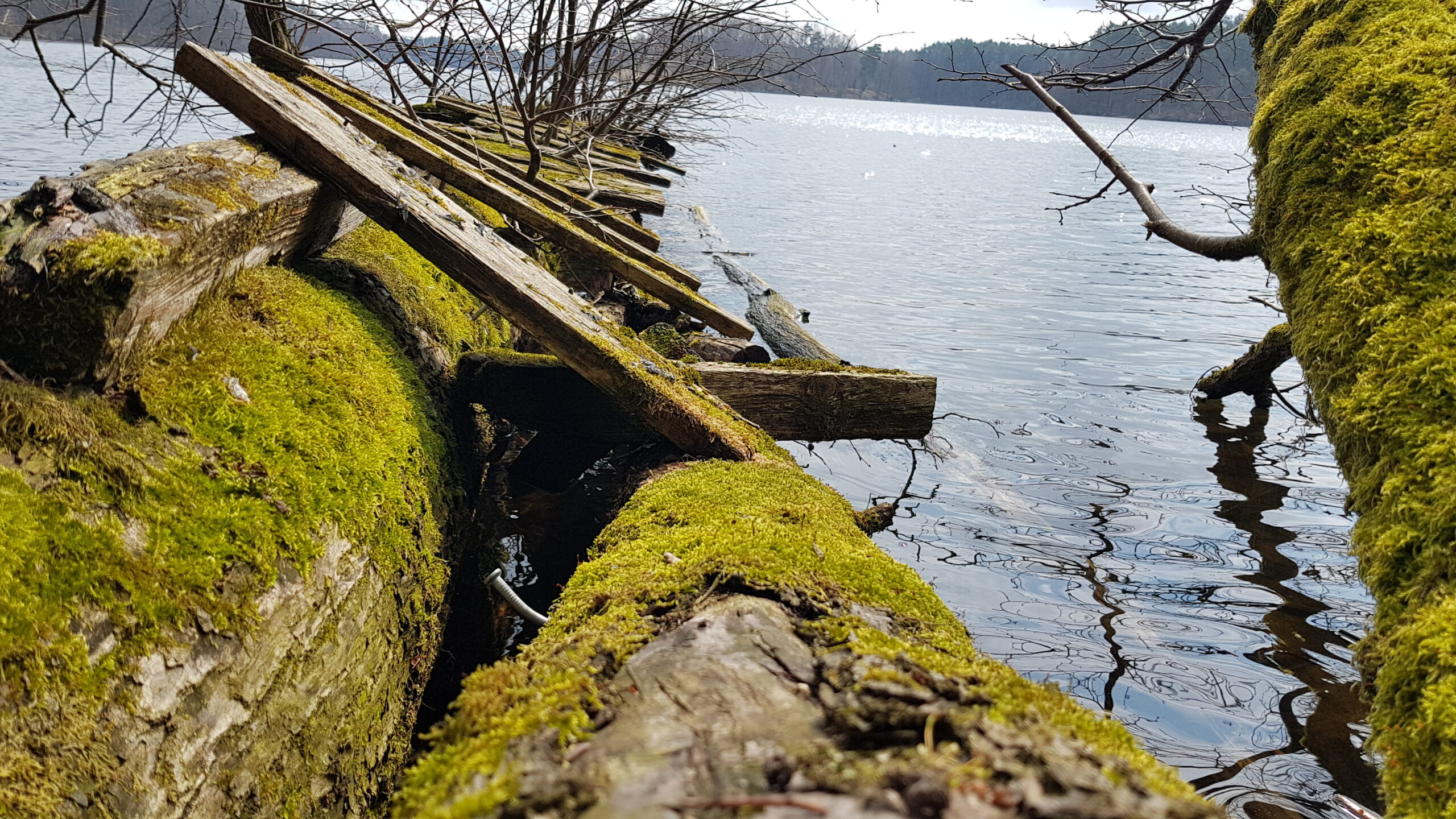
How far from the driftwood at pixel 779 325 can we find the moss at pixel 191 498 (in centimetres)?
574

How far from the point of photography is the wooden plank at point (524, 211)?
5.39 metres

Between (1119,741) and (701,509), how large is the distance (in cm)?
189

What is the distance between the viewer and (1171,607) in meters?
6.00

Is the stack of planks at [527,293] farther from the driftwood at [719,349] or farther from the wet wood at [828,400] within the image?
the driftwood at [719,349]

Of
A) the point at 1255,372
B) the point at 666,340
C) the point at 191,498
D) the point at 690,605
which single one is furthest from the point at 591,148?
the point at 690,605

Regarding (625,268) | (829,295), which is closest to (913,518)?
(625,268)

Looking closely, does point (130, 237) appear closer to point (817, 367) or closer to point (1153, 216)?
point (817, 367)

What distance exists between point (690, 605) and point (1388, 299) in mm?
2125

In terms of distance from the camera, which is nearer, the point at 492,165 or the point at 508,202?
the point at 508,202

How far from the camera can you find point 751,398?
4824mm

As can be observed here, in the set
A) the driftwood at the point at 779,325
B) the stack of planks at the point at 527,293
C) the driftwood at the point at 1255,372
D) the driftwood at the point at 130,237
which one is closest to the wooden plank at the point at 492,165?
the stack of planks at the point at 527,293

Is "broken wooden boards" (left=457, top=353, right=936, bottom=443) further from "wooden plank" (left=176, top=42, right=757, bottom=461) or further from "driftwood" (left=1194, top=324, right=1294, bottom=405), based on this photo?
"driftwood" (left=1194, top=324, right=1294, bottom=405)

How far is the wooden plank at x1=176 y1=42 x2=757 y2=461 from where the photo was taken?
4.05 m

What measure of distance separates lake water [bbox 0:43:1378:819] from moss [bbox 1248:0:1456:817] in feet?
7.59
